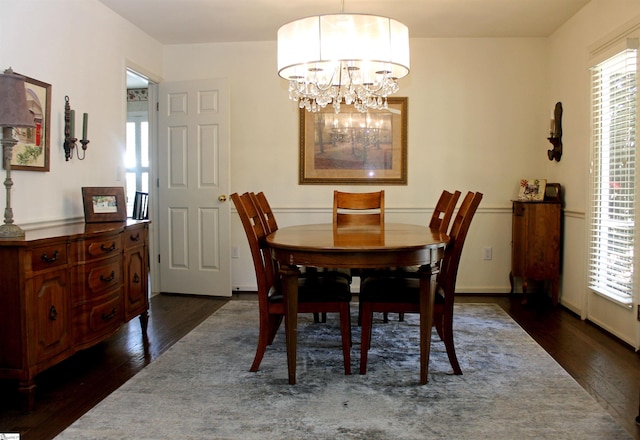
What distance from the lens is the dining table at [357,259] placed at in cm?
241

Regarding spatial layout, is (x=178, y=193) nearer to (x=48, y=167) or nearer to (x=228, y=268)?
(x=228, y=268)

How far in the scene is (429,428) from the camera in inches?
80.7

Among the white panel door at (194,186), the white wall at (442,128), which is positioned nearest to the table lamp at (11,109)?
the white panel door at (194,186)

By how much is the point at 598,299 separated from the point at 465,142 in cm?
181

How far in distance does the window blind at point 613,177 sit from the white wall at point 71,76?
3616mm

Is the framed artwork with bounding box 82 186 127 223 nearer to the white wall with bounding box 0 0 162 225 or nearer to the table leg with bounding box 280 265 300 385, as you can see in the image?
the white wall with bounding box 0 0 162 225

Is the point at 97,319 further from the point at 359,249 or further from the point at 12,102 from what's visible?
the point at 359,249

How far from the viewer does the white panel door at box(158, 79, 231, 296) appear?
15.0 ft

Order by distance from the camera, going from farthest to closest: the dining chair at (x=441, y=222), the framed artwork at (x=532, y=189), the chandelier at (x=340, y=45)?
the framed artwork at (x=532, y=189) < the dining chair at (x=441, y=222) < the chandelier at (x=340, y=45)

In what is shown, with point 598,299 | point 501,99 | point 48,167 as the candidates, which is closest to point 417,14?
point 501,99

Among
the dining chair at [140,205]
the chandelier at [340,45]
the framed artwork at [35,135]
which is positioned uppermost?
the chandelier at [340,45]

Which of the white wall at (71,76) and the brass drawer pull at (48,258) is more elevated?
the white wall at (71,76)

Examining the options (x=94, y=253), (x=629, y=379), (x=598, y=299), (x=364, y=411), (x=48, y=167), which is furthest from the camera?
(x=598, y=299)

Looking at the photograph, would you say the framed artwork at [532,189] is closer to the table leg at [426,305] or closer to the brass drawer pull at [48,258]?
the table leg at [426,305]
